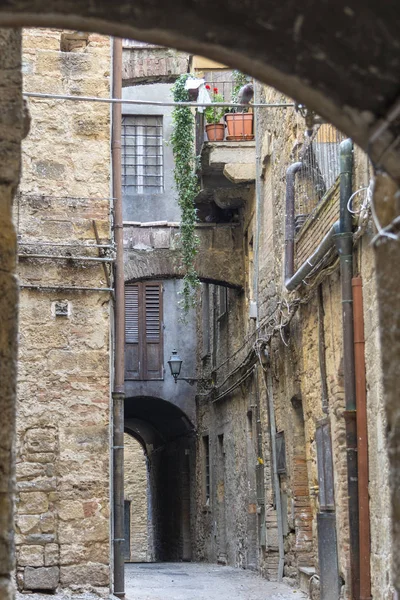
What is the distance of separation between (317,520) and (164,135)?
10.9 metres

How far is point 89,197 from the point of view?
910 centimetres

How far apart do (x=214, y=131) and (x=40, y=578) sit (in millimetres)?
7435

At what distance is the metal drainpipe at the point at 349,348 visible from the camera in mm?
7746

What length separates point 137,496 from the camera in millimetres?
27938

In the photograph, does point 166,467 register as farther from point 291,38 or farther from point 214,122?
point 291,38

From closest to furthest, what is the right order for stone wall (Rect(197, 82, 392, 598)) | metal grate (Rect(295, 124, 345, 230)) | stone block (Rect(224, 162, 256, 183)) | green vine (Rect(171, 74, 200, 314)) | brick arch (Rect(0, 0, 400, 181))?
brick arch (Rect(0, 0, 400, 181)) < stone wall (Rect(197, 82, 392, 598)) < metal grate (Rect(295, 124, 345, 230)) < stone block (Rect(224, 162, 256, 183)) < green vine (Rect(171, 74, 200, 314))

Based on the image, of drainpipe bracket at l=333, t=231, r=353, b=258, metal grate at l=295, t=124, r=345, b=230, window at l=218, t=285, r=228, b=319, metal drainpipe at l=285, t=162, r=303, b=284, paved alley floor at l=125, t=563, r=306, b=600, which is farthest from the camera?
window at l=218, t=285, r=228, b=319

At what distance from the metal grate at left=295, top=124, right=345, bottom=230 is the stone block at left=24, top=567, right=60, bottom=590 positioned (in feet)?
13.7

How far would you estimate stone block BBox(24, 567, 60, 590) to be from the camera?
26.6 feet

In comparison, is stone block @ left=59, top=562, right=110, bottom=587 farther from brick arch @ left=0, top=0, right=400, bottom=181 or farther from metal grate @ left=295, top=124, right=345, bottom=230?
brick arch @ left=0, top=0, right=400, bottom=181

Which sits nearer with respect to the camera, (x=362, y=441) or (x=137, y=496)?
(x=362, y=441)

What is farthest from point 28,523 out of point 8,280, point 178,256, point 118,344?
point 178,256

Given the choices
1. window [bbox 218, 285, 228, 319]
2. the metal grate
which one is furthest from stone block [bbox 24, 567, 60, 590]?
window [bbox 218, 285, 228, 319]

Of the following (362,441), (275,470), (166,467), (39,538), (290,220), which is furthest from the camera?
(166,467)
